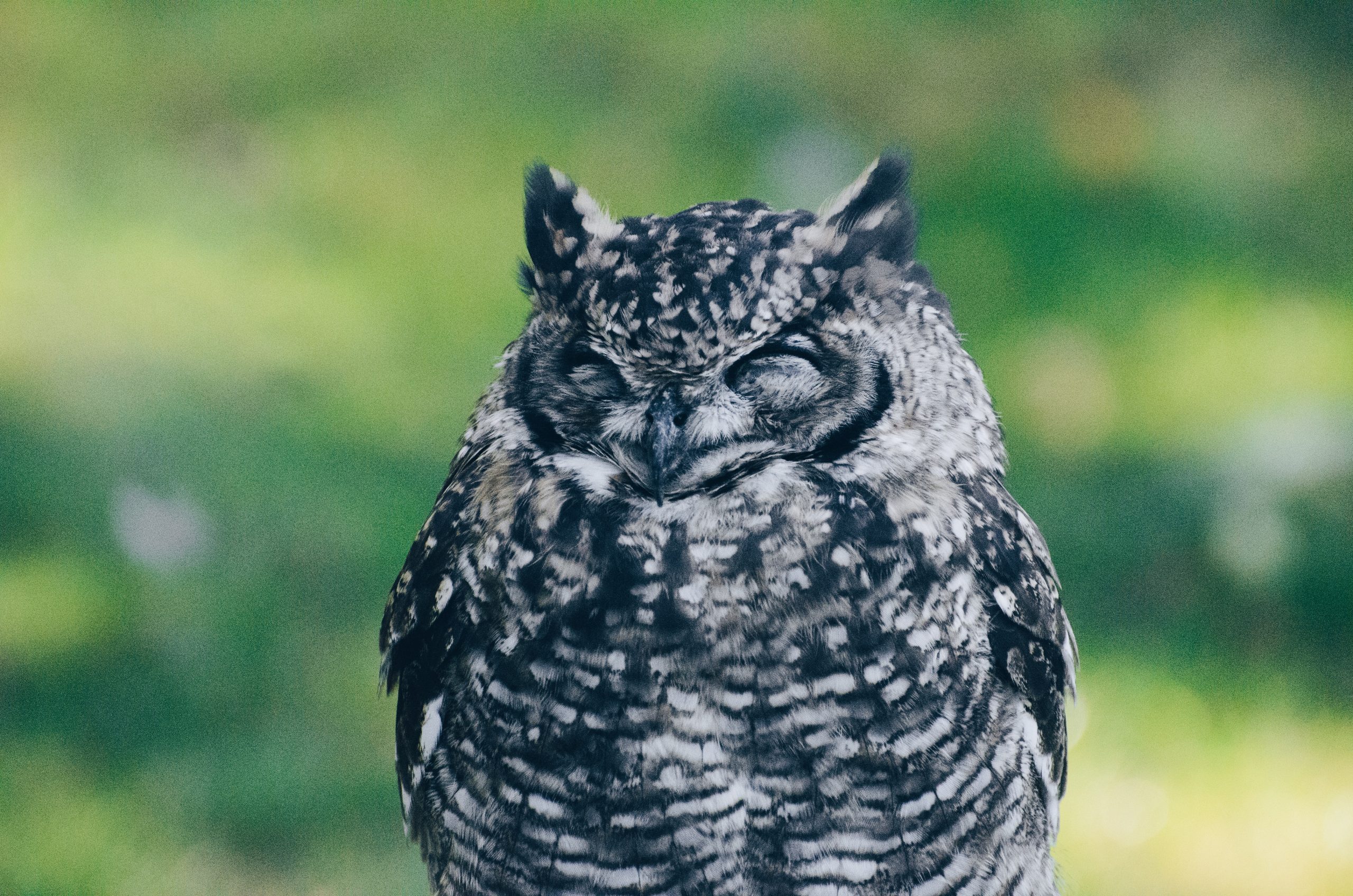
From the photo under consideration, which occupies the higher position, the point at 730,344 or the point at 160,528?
the point at 160,528

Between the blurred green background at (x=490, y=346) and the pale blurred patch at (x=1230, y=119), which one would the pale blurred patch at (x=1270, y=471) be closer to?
the blurred green background at (x=490, y=346)

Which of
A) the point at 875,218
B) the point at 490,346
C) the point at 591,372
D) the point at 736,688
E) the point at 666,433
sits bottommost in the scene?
the point at 736,688

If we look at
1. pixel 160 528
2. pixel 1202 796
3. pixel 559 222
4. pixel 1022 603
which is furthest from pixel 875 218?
pixel 160 528

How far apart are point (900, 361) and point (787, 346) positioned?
0.52 feet

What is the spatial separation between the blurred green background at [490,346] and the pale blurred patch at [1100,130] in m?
0.01

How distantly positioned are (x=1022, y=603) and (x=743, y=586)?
361 millimetres

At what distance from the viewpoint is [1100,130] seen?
12.9 ft

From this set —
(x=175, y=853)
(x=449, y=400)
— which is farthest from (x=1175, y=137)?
(x=175, y=853)

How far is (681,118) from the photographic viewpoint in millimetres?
3898

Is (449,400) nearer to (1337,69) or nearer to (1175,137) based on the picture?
(1175,137)

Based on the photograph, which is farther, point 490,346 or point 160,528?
point 490,346

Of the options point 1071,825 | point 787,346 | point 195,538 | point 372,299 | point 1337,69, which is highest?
point 1337,69

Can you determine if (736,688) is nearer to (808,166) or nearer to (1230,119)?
(808,166)

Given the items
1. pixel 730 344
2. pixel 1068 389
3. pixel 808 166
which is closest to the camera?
pixel 730 344
